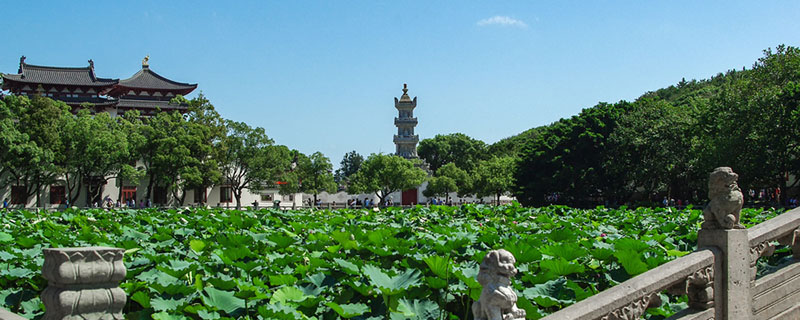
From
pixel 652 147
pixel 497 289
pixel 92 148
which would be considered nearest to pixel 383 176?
pixel 92 148

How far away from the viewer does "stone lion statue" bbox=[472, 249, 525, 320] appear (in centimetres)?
324

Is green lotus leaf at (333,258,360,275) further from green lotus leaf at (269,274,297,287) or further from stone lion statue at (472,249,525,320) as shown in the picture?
stone lion statue at (472,249,525,320)

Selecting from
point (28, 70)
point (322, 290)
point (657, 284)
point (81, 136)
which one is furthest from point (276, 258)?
point (28, 70)

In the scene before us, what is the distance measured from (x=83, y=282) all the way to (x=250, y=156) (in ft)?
128

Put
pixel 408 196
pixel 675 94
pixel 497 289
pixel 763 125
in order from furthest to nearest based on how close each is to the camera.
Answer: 1. pixel 675 94
2. pixel 408 196
3. pixel 763 125
4. pixel 497 289

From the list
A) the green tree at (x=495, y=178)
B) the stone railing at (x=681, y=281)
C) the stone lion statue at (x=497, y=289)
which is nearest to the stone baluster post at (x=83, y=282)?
the stone railing at (x=681, y=281)

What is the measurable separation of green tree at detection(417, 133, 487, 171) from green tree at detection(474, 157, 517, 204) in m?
21.0

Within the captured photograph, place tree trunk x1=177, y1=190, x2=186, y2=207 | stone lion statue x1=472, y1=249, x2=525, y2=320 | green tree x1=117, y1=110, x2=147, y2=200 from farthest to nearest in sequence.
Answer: tree trunk x1=177, y1=190, x2=186, y2=207, green tree x1=117, y1=110, x2=147, y2=200, stone lion statue x1=472, y1=249, x2=525, y2=320

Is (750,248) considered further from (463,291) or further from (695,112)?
(695,112)

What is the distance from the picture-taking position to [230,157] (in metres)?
41.2

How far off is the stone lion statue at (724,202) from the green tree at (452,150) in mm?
75116

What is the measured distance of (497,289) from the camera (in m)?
3.24

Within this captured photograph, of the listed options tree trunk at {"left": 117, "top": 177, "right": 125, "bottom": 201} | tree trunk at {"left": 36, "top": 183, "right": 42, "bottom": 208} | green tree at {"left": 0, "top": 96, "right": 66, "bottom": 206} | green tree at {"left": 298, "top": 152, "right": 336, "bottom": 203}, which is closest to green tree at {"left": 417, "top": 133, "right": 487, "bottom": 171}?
green tree at {"left": 298, "top": 152, "right": 336, "bottom": 203}

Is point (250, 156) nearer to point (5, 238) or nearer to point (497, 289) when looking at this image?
point (5, 238)
